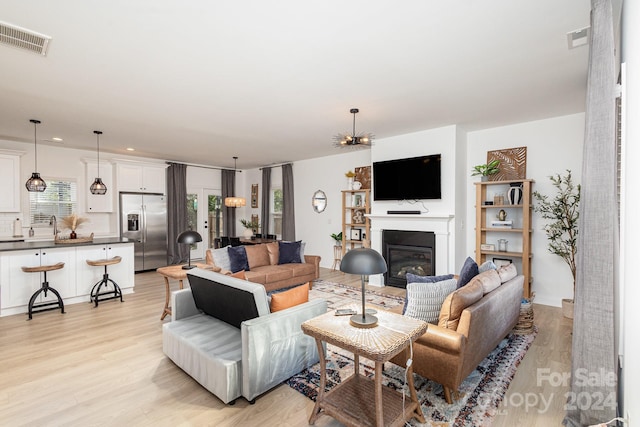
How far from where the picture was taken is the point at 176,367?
2832 millimetres

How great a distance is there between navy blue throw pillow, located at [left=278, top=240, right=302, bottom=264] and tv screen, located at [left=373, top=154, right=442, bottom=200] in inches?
70.2

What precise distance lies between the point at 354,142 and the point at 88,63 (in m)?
2.84

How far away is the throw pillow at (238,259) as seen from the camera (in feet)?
16.5

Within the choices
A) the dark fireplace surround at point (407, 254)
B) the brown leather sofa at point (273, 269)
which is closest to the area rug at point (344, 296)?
the brown leather sofa at point (273, 269)

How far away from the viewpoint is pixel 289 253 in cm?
576

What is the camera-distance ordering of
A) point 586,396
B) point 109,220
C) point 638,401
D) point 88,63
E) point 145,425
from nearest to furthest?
point 638,401
point 586,396
point 145,425
point 88,63
point 109,220

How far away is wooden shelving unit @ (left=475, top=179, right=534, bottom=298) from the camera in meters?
4.47

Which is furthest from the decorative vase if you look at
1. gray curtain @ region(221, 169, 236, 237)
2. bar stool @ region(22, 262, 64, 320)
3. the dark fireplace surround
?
gray curtain @ region(221, 169, 236, 237)

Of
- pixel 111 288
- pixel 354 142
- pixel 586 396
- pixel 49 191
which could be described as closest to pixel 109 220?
pixel 49 191

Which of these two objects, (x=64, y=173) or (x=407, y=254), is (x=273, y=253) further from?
(x=64, y=173)

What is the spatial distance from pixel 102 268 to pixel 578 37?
6.56 metres

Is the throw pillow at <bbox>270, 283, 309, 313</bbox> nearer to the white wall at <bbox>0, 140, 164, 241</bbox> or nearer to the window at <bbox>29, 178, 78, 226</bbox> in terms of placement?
the white wall at <bbox>0, 140, 164, 241</bbox>

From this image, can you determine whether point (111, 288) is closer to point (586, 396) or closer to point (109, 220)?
point (109, 220)

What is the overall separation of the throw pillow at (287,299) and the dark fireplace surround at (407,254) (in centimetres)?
302
